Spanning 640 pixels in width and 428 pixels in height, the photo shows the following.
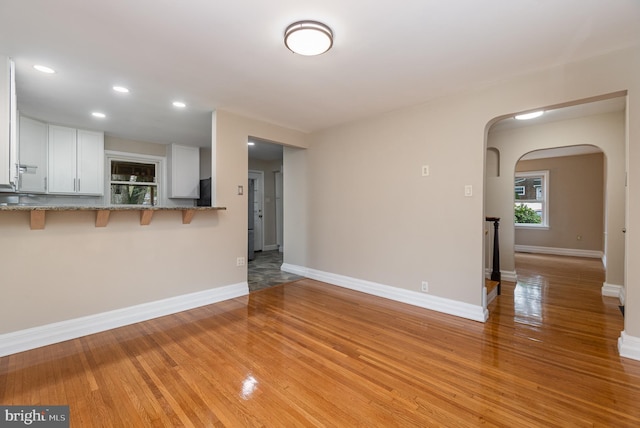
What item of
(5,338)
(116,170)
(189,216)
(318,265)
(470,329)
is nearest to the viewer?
(5,338)

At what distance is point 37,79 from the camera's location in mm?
2629

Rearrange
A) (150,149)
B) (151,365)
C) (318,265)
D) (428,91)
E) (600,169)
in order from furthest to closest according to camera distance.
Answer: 1. (600,169)
2. (150,149)
3. (318,265)
4. (428,91)
5. (151,365)

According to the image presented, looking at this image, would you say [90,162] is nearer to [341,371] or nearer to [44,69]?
[44,69]

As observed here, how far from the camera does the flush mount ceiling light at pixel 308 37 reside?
181 centimetres

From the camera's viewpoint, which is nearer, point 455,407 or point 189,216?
point 455,407

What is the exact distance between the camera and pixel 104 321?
2637 millimetres

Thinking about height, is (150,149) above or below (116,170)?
above

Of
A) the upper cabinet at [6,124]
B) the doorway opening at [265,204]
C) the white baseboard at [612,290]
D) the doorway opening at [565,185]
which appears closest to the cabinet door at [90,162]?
the upper cabinet at [6,124]

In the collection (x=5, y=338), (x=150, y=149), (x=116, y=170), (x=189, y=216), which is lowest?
(x=5, y=338)

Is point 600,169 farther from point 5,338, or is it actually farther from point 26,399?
point 5,338

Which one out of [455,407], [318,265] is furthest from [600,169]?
[455,407]

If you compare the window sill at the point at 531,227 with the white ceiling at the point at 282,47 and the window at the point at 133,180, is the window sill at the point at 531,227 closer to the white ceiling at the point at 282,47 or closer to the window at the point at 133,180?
the white ceiling at the point at 282,47

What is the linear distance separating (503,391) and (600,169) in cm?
716

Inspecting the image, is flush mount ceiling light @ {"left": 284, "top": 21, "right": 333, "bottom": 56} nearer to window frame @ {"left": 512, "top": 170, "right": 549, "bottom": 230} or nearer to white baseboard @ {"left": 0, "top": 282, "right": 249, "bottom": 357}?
white baseboard @ {"left": 0, "top": 282, "right": 249, "bottom": 357}
